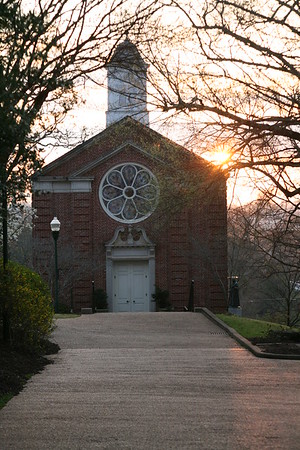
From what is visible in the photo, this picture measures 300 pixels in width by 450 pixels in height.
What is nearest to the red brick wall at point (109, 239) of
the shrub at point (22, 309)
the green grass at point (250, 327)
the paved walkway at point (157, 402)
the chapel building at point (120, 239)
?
the chapel building at point (120, 239)

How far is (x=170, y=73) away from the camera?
60.3ft

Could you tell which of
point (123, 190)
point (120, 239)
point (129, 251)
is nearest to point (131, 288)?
point (129, 251)

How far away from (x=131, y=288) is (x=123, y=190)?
15.9 ft

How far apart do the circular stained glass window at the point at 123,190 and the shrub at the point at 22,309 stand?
1043 inches

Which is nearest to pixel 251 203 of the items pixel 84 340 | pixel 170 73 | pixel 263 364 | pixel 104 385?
pixel 170 73

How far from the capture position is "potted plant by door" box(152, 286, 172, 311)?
4100 centimetres

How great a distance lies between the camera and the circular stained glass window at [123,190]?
141 ft

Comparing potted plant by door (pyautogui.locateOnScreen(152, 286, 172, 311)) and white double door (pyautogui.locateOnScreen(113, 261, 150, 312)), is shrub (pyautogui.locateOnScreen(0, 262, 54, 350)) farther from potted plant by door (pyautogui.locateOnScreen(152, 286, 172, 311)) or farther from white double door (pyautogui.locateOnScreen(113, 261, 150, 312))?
white double door (pyautogui.locateOnScreen(113, 261, 150, 312))

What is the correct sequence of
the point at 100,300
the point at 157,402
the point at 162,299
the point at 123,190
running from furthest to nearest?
the point at 123,190 < the point at 162,299 < the point at 100,300 < the point at 157,402

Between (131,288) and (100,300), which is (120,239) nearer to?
(131,288)

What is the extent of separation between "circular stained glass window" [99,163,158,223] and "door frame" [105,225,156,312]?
2.88ft

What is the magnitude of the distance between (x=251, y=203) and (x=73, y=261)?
22.2 m

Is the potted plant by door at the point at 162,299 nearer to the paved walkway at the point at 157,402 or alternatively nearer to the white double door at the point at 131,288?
the white double door at the point at 131,288

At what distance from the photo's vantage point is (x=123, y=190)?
43.4 meters
